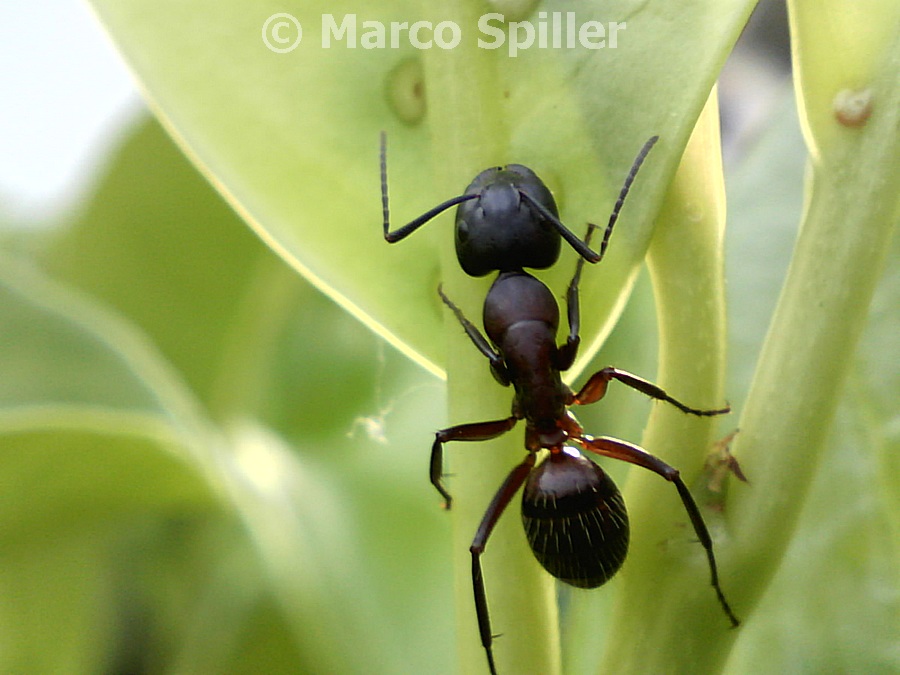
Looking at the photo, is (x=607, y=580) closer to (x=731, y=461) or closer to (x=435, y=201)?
(x=731, y=461)

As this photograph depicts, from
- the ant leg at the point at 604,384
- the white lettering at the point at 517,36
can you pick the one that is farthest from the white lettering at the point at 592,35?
the ant leg at the point at 604,384

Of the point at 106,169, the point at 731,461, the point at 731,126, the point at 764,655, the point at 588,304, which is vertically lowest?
the point at 764,655

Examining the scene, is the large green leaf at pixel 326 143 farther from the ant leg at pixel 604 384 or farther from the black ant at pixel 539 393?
the ant leg at pixel 604 384

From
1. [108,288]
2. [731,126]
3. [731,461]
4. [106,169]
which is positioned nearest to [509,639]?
[731,461]

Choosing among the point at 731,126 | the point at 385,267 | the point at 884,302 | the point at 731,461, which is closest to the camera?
the point at 731,461

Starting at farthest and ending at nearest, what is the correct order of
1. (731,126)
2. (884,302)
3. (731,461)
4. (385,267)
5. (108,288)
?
(731,126) → (108,288) → (884,302) → (385,267) → (731,461)

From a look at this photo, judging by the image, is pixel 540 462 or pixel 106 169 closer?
pixel 540 462

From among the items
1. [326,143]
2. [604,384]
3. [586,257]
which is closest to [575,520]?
[604,384]

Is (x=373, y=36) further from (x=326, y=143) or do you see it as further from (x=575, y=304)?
(x=575, y=304)
